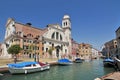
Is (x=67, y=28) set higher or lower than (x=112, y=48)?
higher

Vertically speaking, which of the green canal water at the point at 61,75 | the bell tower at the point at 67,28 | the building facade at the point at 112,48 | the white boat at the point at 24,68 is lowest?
the green canal water at the point at 61,75

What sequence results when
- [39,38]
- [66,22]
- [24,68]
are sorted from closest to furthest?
1. [24,68]
2. [39,38]
3. [66,22]

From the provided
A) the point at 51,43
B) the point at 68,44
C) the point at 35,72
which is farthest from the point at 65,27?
the point at 35,72

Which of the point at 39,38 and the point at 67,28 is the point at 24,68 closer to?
the point at 39,38

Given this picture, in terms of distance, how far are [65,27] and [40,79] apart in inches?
2439

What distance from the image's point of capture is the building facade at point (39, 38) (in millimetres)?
Result: 53100

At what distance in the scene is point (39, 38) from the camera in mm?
61375

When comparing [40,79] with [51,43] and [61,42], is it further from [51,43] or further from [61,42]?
[61,42]

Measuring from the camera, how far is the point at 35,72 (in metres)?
27.4

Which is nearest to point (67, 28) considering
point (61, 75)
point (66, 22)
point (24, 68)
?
point (66, 22)

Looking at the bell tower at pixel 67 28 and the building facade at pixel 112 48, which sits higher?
the bell tower at pixel 67 28

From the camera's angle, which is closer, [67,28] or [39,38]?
[39,38]

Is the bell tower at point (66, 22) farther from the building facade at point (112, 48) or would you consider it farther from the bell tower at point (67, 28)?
the building facade at point (112, 48)

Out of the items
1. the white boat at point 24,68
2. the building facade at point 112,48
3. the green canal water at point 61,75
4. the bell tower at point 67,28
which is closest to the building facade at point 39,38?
the bell tower at point 67,28
